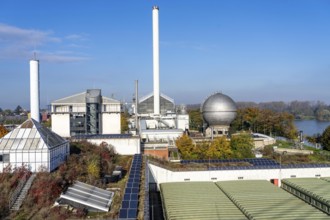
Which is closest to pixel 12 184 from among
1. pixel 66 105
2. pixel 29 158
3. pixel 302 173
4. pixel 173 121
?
pixel 29 158

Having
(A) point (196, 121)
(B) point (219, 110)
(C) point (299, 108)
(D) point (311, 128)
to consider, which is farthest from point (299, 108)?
(B) point (219, 110)

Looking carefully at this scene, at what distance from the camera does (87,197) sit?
553 inches

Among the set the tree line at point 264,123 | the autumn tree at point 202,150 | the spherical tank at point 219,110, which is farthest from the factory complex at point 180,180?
the tree line at point 264,123

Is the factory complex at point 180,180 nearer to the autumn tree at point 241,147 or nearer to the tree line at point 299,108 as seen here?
the autumn tree at point 241,147

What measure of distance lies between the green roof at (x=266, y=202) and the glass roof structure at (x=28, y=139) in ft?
33.8

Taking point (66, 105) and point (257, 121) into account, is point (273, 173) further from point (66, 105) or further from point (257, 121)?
point (257, 121)

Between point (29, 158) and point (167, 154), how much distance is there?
49.5 feet

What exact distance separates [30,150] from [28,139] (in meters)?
1.11

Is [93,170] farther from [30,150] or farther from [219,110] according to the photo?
[219,110]

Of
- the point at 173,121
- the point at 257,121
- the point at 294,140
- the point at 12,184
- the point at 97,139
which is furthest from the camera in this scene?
the point at 257,121

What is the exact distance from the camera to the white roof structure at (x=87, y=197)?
13.2m

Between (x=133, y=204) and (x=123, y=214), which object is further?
(x=133, y=204)

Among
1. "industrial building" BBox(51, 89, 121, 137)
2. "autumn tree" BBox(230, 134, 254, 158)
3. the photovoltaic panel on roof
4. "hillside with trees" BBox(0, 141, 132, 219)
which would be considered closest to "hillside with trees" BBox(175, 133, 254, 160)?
"autumn tree" BBox(230, 134, 254, 158)

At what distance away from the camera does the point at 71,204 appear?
1350 cm
